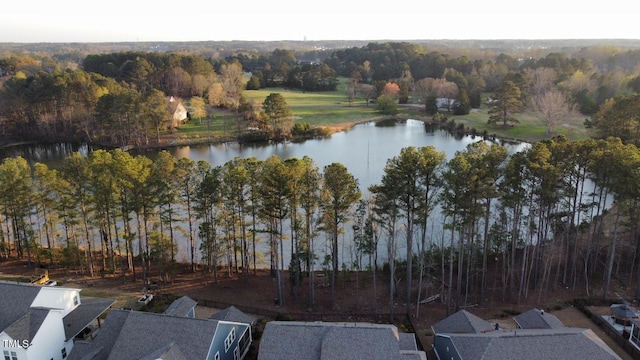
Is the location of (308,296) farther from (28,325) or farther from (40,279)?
(40,279)

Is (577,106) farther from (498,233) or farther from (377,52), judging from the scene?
(377,52)

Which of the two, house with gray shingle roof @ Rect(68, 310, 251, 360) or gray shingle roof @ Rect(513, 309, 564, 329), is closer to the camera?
house with gray shingle roof @ Rect(68, 310, 251, 360)

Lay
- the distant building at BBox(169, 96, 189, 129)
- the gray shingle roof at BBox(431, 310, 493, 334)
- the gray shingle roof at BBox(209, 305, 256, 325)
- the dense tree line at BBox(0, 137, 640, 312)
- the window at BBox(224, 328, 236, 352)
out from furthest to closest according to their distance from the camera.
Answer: the distant building at BBox(169, 96, 189, 129)
the dense tree line at BBox(0, 137, 640, 312)
the gray shingle roof at BBox(209, 305, 256, 325)
the gray shingle roof at BBox(431, 310, 493, 334)
the window at BBox(224, 328, 236, 352)

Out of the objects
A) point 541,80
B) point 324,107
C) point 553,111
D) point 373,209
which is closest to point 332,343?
point 373,209

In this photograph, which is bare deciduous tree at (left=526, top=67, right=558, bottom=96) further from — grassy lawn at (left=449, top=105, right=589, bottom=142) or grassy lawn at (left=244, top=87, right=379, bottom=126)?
grassy lawn at (left=244, top=87, right=379, bottom=126)

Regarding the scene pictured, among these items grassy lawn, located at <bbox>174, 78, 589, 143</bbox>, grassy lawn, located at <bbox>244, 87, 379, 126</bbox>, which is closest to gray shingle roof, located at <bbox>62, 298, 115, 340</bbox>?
grassy lawn, located at <bbox>174, 78, 589, 143</bbox>

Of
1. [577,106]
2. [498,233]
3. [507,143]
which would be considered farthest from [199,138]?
[577,106]

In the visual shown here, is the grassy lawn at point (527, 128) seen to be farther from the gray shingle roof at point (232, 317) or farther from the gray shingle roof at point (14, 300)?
the gray shingle roof at point (14, 300)
